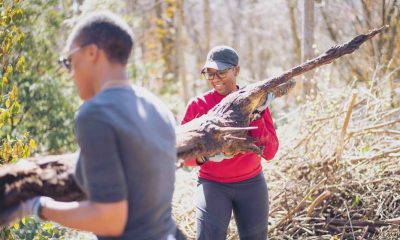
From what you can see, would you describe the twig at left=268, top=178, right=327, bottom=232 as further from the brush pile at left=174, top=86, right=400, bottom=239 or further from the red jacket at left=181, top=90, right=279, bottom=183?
Result: the red jacket at left=181, top=90, right=279, bottom=183

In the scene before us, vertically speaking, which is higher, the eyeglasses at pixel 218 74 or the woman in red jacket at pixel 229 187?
the eyeglasses at pixel 218 74

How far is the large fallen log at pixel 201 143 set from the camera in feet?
7.32

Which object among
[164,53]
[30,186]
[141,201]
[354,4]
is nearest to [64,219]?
[141,201]

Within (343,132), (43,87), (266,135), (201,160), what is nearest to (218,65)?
(266,135)

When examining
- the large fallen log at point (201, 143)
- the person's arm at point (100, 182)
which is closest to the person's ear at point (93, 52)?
the person's arm at point (100, 182)

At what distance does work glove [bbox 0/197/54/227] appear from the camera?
1.86 meters

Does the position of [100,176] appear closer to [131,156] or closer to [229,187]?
[131,156]

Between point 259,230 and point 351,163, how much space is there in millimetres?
1908

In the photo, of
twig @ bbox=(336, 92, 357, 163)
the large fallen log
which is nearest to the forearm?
the large fallen log

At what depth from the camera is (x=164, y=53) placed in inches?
637

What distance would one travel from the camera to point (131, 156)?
172 centimetres

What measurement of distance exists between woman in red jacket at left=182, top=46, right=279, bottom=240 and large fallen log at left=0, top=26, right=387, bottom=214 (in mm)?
132

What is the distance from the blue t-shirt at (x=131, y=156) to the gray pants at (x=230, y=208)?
141 cm

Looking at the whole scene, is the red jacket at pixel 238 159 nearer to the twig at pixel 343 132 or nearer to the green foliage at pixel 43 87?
the twig at pixel 343 132
